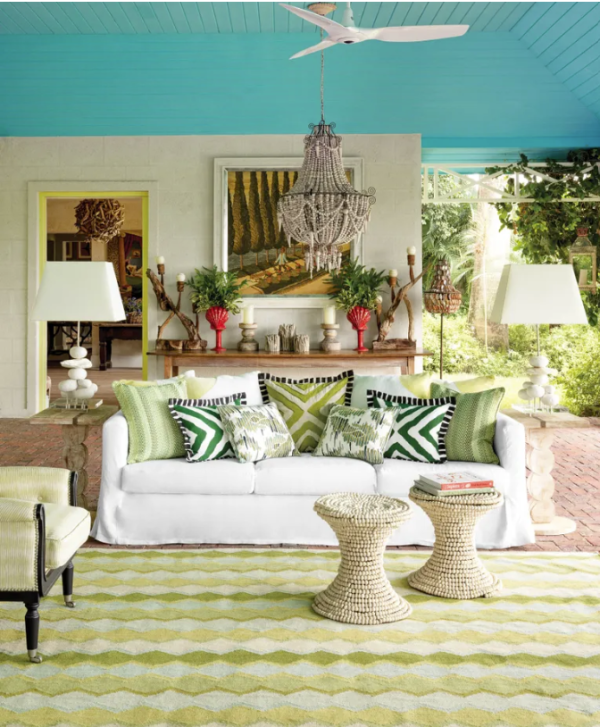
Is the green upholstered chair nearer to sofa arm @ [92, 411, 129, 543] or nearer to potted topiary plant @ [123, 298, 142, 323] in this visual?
sofa arm @ [92, 411, 129, 543]

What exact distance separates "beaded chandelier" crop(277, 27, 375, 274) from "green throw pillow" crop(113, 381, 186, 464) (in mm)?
1299

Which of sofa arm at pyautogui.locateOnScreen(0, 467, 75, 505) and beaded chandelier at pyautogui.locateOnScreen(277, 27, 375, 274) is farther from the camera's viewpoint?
beaded chandelier at pyautogui.locateOnScreen(277, 27, 375, 274)

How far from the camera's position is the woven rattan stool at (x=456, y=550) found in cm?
336

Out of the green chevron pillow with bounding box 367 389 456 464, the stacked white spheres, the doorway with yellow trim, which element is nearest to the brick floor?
the green chevron pillow with bounding box 367 389 456 464

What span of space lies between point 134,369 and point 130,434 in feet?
28.3

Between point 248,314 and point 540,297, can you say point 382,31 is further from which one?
point 248,314

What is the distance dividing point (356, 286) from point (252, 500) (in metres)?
3.81

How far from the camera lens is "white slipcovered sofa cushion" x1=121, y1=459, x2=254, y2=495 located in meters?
4.02

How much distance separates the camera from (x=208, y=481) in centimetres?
402

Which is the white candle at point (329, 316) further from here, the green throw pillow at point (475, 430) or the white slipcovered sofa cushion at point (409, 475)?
the white slipcovered sofa cushion at point (409, 475)

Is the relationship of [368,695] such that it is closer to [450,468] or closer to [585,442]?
[450,468]

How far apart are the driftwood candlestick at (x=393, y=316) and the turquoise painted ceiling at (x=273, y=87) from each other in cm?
143

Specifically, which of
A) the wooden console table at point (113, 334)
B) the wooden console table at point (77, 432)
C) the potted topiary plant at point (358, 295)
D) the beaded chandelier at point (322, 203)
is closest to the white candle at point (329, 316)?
the potted topiary plant at point (358, 295)

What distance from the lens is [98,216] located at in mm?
9695
